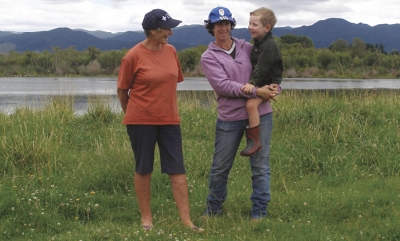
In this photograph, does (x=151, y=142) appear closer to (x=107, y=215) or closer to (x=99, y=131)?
(x=107, y=215)

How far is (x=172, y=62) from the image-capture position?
3.75 metres

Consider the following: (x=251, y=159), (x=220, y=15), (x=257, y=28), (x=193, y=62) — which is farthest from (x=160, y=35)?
(x=193, y=62)

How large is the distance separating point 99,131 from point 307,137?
344cm

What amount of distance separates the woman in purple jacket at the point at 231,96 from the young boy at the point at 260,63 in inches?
2.4

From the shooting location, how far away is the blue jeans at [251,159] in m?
3.89

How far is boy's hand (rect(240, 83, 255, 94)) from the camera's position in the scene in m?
3.67

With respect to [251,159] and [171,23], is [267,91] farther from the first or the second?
[171,23]

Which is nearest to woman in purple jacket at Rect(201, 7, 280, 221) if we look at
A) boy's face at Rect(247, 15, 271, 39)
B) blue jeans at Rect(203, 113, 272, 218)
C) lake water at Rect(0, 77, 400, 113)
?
blue jeans at Rect(203, 113, 272, 218)

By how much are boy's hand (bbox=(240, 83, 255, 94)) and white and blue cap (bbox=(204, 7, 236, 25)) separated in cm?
51

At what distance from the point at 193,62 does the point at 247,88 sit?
194ft

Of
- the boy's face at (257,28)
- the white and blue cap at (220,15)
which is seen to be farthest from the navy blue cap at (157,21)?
the boy's face at (257,28)

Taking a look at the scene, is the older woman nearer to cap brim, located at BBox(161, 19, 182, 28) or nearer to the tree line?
cap brim, located at BBox(161, 19, 182, 28)

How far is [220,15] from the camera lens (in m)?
3.72

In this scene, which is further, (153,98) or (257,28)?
(257,28)
